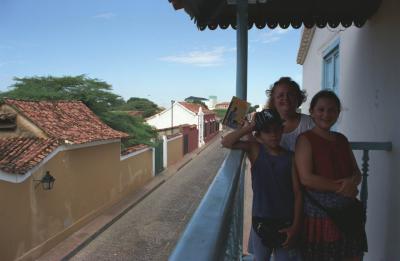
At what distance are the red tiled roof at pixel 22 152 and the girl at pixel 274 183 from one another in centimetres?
828

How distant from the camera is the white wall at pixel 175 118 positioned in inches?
1454

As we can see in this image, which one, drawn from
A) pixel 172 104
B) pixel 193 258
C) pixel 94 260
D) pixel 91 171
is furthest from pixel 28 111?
pixel 172 104

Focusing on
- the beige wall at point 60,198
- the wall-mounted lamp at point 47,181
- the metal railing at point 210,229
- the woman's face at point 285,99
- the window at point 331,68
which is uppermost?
the window at point 331,68

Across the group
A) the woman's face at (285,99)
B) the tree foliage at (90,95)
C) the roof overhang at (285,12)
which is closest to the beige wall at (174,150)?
the tree foliage at (90,95)

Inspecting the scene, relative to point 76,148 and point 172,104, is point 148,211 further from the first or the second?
point 172,104

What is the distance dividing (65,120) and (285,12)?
10913mm

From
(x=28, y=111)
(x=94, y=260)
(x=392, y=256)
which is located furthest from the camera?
(x=28, y=111)

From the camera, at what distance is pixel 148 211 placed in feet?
47.6

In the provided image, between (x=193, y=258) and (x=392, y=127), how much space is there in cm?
245

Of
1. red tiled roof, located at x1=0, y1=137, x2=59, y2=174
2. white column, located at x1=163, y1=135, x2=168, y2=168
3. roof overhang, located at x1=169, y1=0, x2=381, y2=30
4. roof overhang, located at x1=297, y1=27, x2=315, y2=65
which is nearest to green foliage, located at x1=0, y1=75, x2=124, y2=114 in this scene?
white column, located at x1=163, y1=135, x2=168, y2=168

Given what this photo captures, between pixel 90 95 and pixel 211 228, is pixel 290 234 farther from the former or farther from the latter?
pixel 90 95

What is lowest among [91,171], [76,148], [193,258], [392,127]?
[91,171]

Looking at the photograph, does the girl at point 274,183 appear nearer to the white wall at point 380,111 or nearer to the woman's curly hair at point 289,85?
the woman's curly hair at point 289,85

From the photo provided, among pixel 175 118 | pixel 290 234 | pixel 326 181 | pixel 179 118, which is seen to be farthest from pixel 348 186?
pixel 179 118
